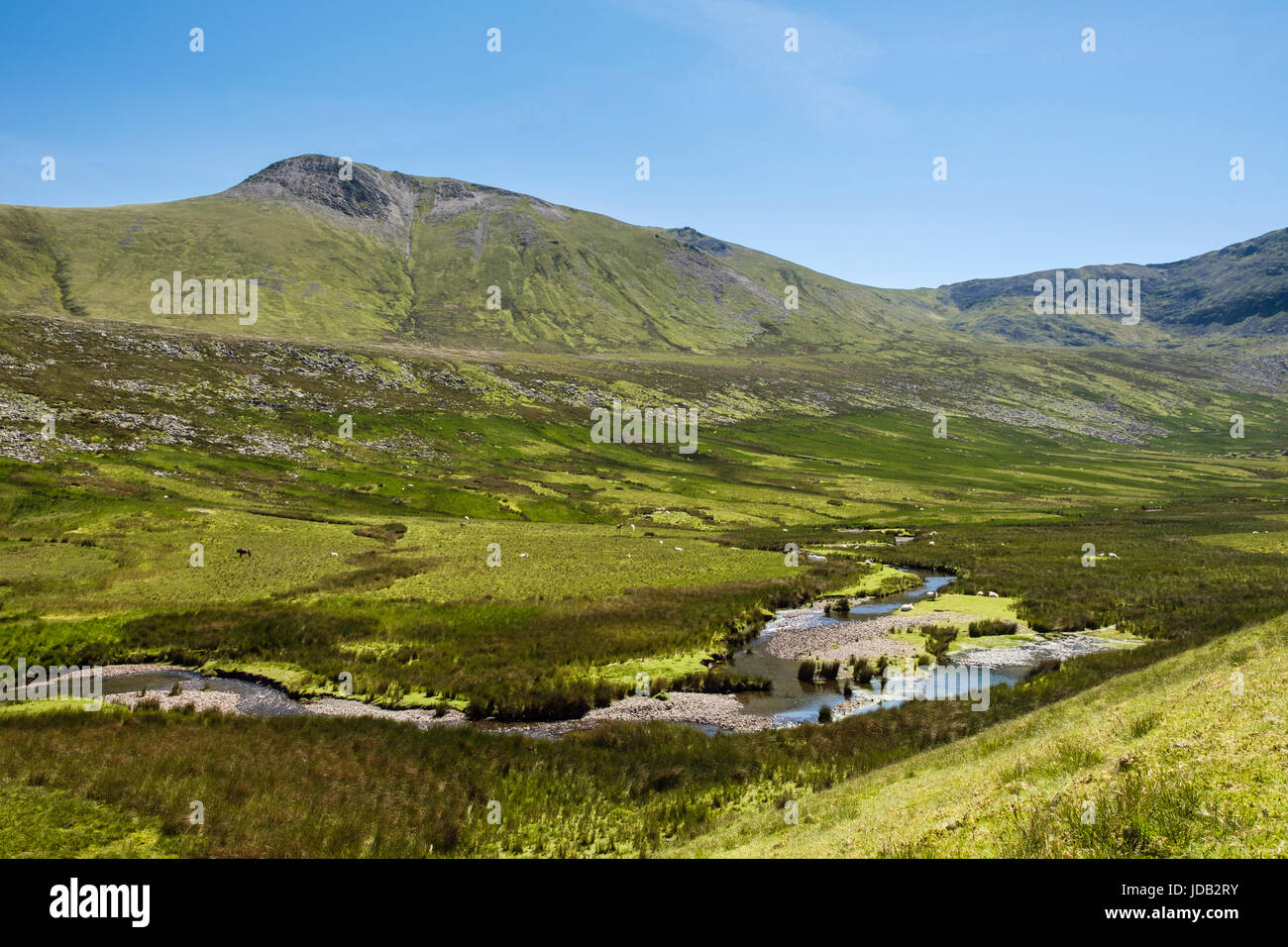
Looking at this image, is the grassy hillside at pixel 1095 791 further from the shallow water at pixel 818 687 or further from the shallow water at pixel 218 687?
the shallow water at pixel 218 687

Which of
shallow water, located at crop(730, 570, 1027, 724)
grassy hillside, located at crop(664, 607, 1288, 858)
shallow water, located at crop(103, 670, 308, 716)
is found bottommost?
shallow water, located at crop(730, 570, 1027, 724)

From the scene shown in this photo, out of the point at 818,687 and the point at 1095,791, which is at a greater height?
the point at 1095,791

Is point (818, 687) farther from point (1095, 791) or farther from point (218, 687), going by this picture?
point (218, 687)

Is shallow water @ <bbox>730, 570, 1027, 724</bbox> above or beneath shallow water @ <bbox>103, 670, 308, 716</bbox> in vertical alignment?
beneath

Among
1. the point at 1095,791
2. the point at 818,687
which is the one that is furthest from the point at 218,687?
the point at 1095,791

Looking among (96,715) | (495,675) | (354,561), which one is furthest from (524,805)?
(354,561)

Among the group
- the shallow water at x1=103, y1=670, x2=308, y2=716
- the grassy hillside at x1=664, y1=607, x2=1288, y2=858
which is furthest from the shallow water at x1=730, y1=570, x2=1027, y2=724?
the shallow water at x1=103, y1=670, x2=308, y2=716

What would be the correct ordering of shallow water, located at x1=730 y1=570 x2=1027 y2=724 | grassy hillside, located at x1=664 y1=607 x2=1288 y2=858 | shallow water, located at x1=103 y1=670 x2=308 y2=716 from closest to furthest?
grassy hillside, located at x1=664 y1=607 x2=1288 y2=858
shallow water, located at x1=103 y1=670 x2=308 y2=716
shallow water, located at x1=730 y1=570 x2=1027 y2=724

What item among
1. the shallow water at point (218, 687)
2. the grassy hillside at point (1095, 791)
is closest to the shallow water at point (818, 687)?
the grassy hillside at point (1095, 791)

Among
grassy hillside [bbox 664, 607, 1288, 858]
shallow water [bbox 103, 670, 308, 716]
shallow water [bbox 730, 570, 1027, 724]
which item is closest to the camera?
grassy hillside [bbox 664, 607, 1288, 858]

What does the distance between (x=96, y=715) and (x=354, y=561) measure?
35153mm

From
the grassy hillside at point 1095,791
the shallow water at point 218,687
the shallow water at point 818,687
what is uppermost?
the grassy hillside at point 1095,791

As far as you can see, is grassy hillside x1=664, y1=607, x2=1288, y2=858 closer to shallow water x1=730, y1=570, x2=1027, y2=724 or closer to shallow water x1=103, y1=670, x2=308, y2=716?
shallow water x1=730, y1=570, x2=1027, y2=724

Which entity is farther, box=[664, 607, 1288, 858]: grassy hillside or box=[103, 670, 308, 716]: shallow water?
box=[103, 670, 308, 716]: shallow water
